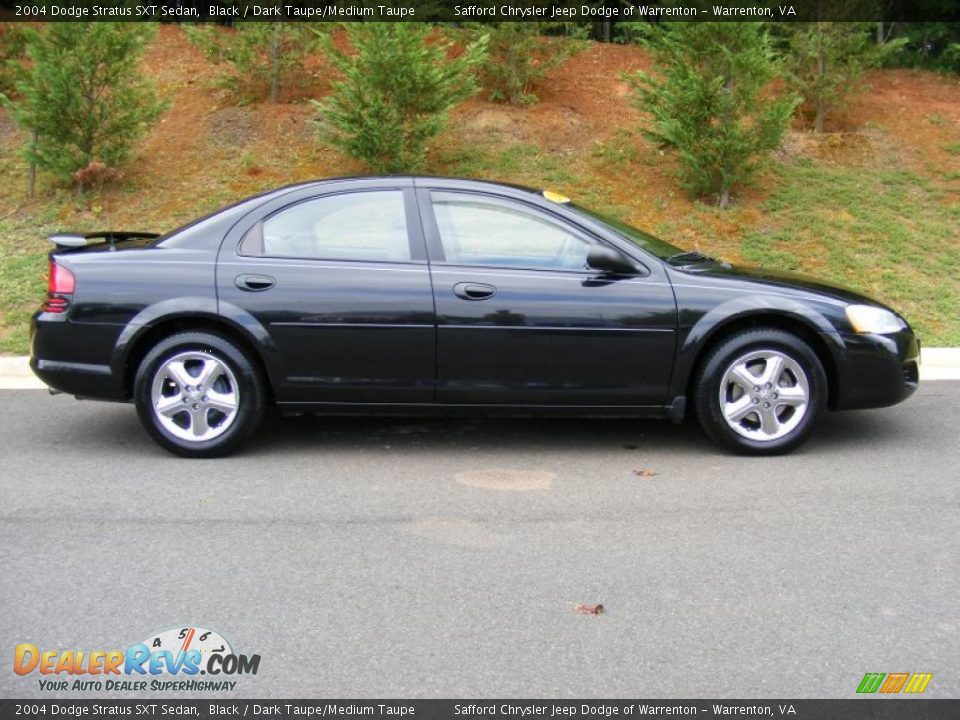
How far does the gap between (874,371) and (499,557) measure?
8.91 feet

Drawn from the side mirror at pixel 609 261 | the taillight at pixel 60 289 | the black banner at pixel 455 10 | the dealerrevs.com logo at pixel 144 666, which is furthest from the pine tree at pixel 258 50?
the dealerrevs.com logo at pixel 144 666

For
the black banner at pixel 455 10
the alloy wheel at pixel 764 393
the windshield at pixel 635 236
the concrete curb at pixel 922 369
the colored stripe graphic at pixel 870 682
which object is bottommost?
the colored stripe graphic at pixel 870 682

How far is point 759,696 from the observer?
3.26 m

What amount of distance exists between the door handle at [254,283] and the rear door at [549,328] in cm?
93

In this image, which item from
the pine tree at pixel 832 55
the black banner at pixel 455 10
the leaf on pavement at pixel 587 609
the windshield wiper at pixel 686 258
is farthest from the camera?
the pine tree at pixel 832 55

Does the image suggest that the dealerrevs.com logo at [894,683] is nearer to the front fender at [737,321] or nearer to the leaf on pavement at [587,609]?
the leaf on pavement at [587,609]

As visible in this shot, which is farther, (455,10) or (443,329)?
(455,10)

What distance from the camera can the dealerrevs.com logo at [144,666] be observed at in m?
3.36

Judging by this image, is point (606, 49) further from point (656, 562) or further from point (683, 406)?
point (656, 562)

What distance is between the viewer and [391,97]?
444 inches

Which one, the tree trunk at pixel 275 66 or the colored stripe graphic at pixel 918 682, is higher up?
the tree trunk at pixel 275 66

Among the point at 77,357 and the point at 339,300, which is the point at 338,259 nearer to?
the point at 339,300
